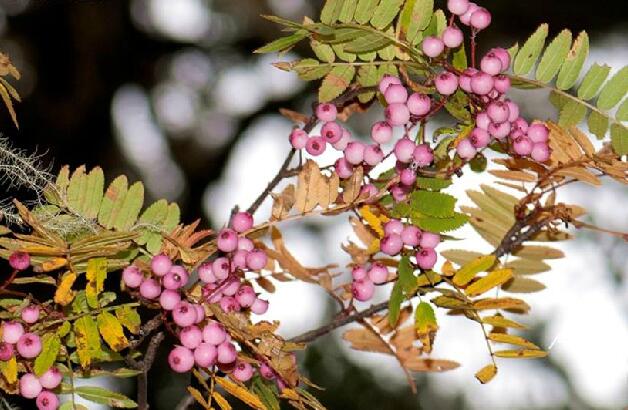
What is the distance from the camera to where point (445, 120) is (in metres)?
2.26

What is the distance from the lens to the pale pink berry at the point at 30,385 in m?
0.77

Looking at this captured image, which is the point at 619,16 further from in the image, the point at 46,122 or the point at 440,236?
the point at 440,236

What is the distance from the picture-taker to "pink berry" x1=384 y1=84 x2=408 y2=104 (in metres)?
0.80

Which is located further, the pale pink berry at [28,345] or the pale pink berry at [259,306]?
the pale pink berry at [259,306]

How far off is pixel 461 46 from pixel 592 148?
12 cm

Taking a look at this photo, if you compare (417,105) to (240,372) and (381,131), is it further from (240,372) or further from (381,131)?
(240,372)

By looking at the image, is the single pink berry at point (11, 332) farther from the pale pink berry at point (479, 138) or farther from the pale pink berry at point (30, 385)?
the pale pink berry at point (479, 138)

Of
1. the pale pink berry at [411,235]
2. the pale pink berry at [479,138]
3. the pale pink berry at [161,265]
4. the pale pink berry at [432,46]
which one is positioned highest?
the pale pink berry at [432,46]

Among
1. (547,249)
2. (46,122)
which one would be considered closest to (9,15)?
(46,122)

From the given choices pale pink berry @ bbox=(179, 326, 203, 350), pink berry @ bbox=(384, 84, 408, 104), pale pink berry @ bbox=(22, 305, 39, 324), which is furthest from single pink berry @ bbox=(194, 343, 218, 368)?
pink berry @ bbox=(384, 84, 408, 104)

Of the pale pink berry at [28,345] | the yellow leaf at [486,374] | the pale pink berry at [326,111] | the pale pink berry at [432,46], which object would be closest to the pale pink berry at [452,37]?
the pale pink berry at [432,46]

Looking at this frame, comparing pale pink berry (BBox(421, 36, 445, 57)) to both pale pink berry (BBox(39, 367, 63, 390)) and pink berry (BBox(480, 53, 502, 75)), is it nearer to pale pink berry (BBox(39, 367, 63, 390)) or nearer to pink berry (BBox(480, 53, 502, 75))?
pink berry (BBox(480, 53, 502, 75))

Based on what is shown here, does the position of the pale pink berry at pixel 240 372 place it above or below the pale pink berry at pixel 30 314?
below

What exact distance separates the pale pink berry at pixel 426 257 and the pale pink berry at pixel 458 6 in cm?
17
